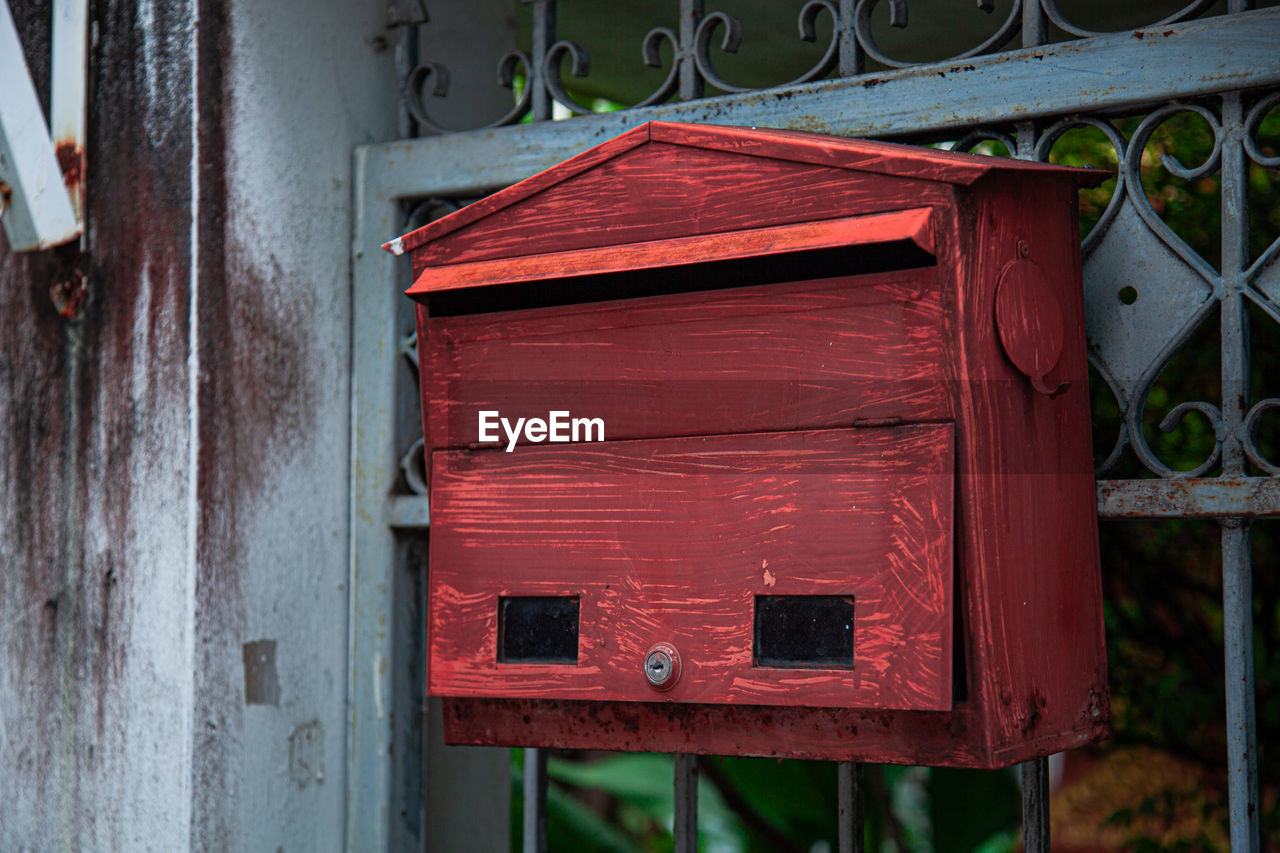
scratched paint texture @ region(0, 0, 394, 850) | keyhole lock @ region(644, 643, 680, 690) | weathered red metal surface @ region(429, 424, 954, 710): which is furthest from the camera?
scratched paint texture @ region(0, 0, 394, 850)

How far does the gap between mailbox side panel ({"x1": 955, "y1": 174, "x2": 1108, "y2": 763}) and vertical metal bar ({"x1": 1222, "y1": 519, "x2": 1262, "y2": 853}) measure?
15 centimetres

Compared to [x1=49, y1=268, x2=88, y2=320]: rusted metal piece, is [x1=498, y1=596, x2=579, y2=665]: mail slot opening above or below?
below

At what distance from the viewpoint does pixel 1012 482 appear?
135 centimetres

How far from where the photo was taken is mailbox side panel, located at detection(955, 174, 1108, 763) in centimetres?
128

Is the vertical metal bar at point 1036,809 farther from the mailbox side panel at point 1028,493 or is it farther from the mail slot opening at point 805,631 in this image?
the mail slot opening at point 805,631

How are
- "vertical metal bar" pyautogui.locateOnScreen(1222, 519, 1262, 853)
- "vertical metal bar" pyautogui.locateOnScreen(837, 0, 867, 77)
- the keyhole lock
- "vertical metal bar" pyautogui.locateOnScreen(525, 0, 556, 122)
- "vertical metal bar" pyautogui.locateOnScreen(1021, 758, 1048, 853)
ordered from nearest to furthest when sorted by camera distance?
the keyhole lock < "vertical metal bar" pyautogui.locateOnScreen(1222, 519, 1262, 853) < "vertical metal bar" pyautogui.locateOnScreen(1021, 758, 1048, 853) < "vertical metal bar" pyautogui.locateOnScreen(837, 0, 867, 77) < "vertical metal bar" pyautogui.locateOnScreen(525, 0, 556, 122)

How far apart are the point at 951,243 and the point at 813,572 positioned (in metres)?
0.37

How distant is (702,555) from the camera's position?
1.39 meters

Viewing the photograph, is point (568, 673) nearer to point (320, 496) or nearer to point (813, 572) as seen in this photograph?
point (813, 572)

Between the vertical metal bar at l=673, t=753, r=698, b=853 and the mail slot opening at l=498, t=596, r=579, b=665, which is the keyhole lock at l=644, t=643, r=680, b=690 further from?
the vertical metal bar at l=673, t=753, r=698, b=853

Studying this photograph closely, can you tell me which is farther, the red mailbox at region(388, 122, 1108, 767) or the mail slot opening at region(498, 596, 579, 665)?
the mail slot opening at region(498, 596, 579, 665)

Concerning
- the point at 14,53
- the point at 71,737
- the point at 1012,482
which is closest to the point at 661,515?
the point at 1012,482

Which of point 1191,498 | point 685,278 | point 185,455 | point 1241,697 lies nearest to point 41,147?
point 185,455

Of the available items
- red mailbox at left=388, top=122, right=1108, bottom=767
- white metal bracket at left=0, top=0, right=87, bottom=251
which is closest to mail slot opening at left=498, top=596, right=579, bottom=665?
red mailbox at left=388, top=122, right=1108, bottom=767
